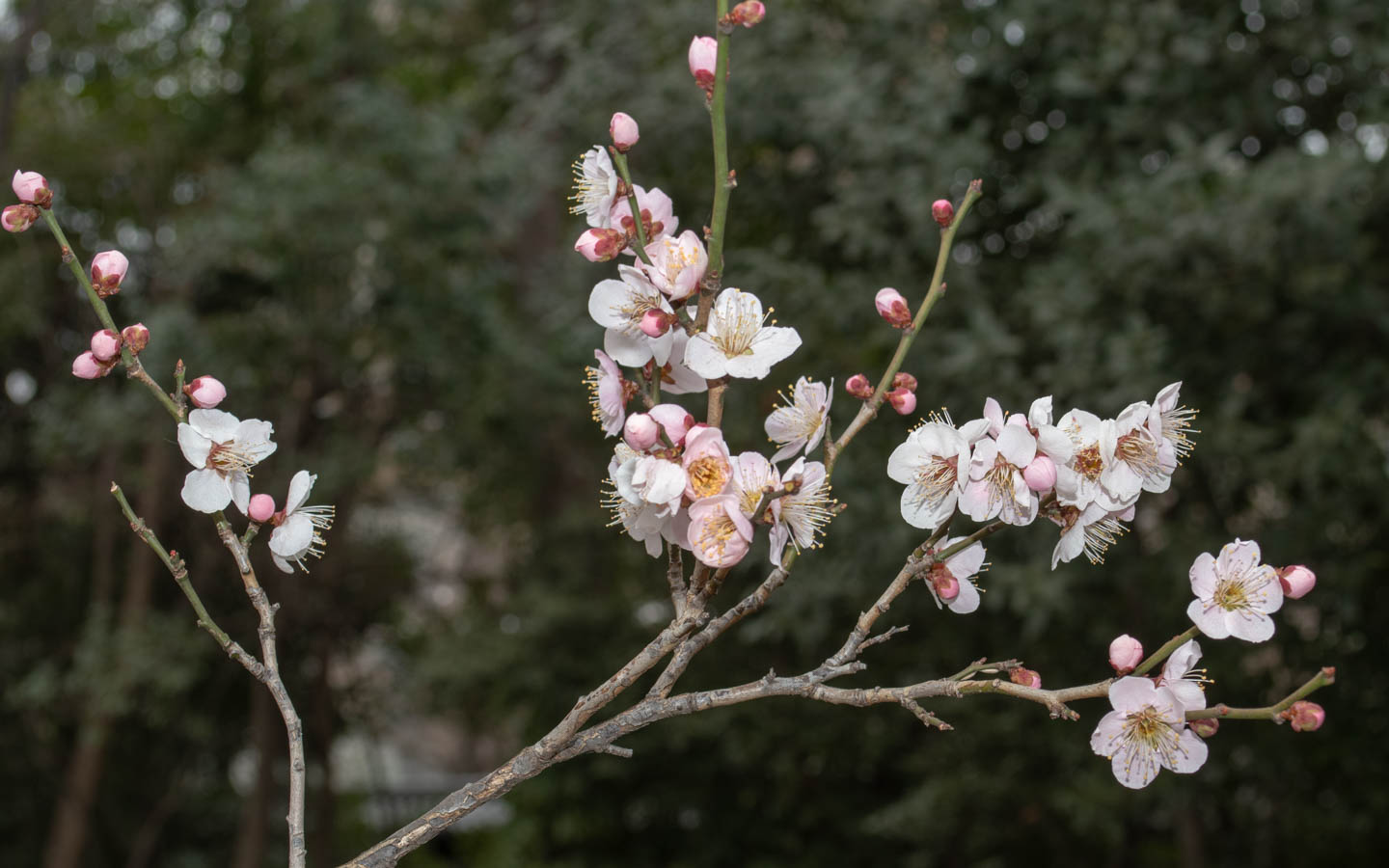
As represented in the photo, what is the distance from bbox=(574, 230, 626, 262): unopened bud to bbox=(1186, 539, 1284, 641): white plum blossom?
1.39 ft

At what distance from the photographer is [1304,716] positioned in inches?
29.1

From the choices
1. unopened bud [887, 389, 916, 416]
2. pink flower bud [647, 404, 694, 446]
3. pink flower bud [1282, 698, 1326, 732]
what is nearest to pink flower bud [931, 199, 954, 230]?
unopened bud [887, 389, 916, 416]

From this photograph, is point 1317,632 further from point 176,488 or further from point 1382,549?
point 176,488

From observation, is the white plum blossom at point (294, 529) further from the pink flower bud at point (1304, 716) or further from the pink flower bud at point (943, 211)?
the pink flower bud at point (1304, 716)

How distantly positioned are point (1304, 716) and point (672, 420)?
42cm

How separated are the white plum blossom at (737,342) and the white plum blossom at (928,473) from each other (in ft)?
0.34

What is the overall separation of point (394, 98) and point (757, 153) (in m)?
1.60

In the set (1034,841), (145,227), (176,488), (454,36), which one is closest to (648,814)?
(1034,841)

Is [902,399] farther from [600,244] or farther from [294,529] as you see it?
[294,529]

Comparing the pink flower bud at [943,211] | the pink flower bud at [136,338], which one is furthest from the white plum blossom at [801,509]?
the pink flower bud at [136,338]

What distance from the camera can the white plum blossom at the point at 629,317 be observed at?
0.81 m

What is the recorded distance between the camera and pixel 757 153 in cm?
371

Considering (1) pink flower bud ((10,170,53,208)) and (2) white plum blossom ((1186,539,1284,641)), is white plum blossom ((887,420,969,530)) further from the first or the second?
(1) pink flower bud ((10,170,53,208))

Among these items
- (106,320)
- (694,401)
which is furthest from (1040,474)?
(694,401)
